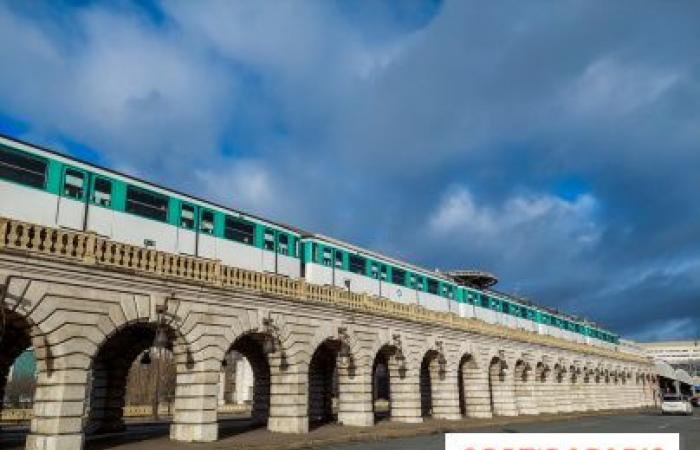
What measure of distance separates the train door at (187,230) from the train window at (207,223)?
1.31ft

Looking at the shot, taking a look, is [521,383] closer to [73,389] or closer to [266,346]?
[266,346]

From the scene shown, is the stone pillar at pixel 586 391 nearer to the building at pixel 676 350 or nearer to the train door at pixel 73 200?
the train door at pixel 73 200

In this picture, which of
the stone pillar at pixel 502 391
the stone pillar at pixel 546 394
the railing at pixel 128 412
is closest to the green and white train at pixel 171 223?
the stone pillar at pixel 502 391

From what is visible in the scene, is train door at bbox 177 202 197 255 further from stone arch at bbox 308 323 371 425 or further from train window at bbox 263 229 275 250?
stone arch at bbox 308 323 371 425

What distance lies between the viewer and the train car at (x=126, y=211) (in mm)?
18594

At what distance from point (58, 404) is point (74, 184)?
282 inches

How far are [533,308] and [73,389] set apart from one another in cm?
4989

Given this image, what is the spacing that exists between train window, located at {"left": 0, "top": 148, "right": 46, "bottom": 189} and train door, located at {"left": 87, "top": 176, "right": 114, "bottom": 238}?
1.80 metres

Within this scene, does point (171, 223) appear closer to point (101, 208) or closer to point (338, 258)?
point (101, 208)

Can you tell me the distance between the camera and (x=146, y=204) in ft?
73.0

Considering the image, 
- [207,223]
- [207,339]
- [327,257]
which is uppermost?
[207,223]

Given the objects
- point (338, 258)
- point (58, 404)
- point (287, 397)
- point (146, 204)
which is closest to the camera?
point (58, 404)

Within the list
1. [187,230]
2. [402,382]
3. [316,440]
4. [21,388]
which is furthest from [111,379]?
[21,388]

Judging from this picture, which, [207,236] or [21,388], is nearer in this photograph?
[207,236]
